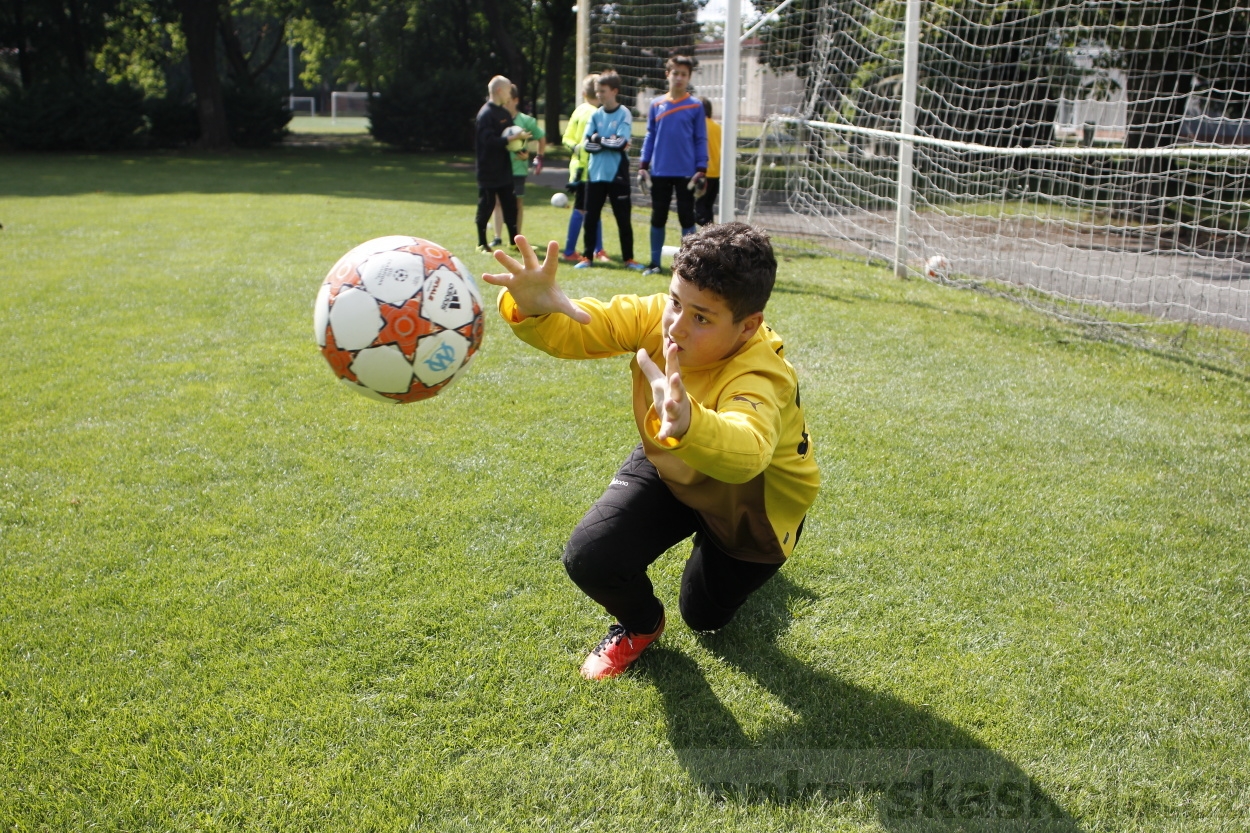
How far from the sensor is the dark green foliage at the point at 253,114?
2822 cm

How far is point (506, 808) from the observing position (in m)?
2.46

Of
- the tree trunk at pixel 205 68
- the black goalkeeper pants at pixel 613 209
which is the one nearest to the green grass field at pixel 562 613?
the black goalkeeper pants at pixel 613 209

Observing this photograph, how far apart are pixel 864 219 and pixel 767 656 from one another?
9.57m

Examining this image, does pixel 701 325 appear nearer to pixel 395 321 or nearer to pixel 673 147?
pixel 395 321

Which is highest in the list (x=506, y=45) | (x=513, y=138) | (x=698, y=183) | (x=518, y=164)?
(x=506, y=45)

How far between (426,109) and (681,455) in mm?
29174

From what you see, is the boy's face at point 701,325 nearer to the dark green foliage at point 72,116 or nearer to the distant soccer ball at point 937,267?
the distant soccer ball at point 937,267

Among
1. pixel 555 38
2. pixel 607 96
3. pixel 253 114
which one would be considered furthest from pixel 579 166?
pixel 253 114

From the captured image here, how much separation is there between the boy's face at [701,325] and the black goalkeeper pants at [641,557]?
0.53 m

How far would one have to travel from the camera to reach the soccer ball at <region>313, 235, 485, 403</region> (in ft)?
9.30

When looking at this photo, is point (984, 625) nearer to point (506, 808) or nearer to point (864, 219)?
point (506, 808)

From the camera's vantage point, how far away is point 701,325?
8.48 ft

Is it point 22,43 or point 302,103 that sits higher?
point 302,103

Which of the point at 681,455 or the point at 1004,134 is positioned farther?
the point at 1004,134
